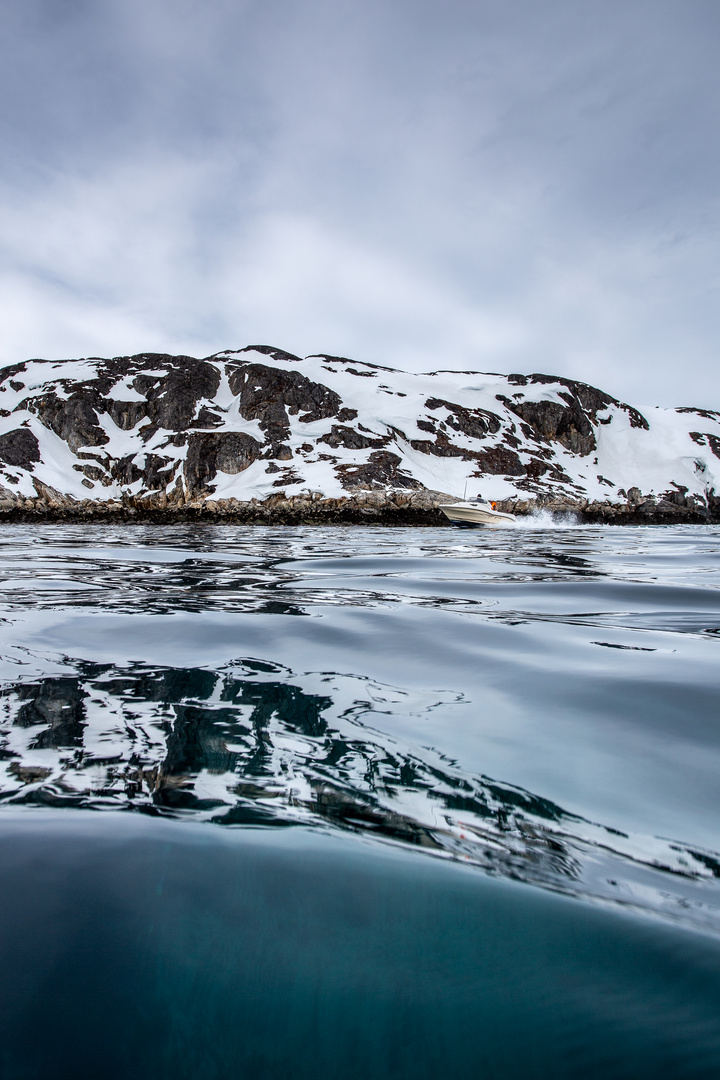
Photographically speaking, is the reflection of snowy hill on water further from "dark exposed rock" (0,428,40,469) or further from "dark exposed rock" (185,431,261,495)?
"dark exposed rock" (0,428,40,469)

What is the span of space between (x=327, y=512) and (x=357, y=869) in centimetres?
3397

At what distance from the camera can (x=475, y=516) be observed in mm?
27891

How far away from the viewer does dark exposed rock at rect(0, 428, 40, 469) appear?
64.4 meters

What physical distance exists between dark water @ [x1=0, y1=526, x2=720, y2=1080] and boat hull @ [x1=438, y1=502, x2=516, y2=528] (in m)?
25.6

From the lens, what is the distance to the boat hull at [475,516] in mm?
27828

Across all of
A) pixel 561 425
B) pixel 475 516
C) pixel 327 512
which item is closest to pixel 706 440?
pixel 561 425

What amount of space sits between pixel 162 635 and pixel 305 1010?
2.65m

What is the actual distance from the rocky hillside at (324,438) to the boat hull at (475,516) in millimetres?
16486

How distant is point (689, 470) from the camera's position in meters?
75.3

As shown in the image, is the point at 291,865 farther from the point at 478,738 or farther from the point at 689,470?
the point at 689,470

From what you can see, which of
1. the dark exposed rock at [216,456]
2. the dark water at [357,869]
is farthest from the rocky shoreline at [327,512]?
the dark water at [357,869]

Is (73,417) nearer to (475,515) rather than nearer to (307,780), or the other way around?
(475,515)

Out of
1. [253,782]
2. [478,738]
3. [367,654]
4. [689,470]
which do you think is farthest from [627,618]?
[689,470]

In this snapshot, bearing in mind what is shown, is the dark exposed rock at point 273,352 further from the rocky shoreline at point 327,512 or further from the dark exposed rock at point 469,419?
the rocky shoreline at point 327,512
